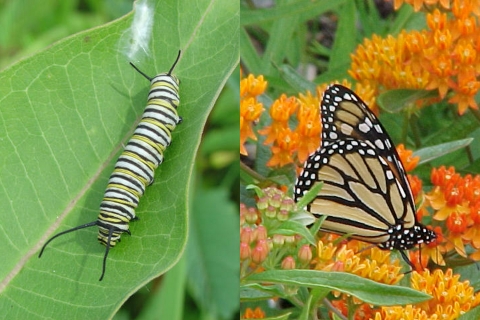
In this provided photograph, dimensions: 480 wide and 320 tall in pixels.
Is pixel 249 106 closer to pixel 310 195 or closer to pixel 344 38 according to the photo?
pixel 310 195

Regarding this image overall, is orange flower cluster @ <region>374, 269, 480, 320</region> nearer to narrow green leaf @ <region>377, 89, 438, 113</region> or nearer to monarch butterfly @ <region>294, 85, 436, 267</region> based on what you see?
monarch butterfly @ <region>294, 85, 436, 267</region>

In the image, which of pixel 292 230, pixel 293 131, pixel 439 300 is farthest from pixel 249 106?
pixel 439 300

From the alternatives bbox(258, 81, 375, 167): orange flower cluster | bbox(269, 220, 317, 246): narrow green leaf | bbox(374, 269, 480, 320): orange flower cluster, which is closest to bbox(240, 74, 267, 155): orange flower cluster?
bbox(258, 81, 375, 167): orange flower cluster

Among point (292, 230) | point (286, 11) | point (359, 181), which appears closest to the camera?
point (292, 230)

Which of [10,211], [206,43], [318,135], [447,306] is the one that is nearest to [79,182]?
[10,211]

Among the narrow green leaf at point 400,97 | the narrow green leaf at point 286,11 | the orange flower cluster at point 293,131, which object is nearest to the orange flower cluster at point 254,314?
the orange flower cluster at point 293,131

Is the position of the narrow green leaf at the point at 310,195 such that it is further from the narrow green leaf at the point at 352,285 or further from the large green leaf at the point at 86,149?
the large green leaf at the point at 86,149
